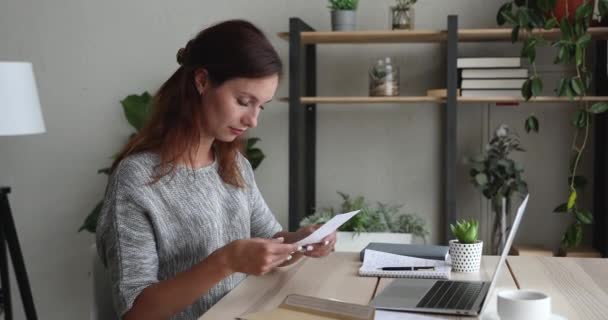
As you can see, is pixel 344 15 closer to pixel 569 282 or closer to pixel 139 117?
pixel 139 117

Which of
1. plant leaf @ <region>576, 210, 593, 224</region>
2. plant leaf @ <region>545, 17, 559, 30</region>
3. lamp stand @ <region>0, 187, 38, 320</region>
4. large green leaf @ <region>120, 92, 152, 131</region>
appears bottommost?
lamp stand @ <region>0, 187, 38, 320</region>

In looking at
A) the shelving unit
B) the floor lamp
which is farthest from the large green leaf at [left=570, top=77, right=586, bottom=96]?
the floor lamp

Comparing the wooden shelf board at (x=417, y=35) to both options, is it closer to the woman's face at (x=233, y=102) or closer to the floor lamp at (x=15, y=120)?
the floor lamp at (x=15, y=120)

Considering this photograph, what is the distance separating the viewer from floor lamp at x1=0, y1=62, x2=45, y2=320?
3.07 metres

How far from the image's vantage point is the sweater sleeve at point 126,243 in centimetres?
155

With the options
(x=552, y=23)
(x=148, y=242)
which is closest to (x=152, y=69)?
(x=552, y=23)

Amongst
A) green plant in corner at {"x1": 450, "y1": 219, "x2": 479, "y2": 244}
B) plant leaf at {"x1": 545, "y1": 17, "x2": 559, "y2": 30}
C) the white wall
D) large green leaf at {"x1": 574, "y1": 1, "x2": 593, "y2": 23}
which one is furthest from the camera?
the white wall

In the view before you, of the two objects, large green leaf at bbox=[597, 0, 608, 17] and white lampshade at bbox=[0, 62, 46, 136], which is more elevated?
large green leaf at bbox=[597, 0, 608, 17]

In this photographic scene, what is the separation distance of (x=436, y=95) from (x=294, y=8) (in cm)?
82

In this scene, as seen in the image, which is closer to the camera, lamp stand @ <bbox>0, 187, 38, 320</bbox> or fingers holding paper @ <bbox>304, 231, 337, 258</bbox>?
fingers holding paper @ <bbox>304, 231, 337, 258</bbox>

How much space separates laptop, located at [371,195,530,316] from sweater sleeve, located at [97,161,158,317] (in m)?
0.47

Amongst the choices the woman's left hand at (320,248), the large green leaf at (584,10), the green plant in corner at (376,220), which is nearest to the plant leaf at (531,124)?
the large green leaf at (584,10)

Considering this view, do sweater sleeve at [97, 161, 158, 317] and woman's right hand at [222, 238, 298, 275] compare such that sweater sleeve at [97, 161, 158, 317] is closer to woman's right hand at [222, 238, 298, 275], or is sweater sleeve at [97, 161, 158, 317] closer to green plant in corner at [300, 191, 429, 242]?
woman's right hand at [222, 238, 298, 275]

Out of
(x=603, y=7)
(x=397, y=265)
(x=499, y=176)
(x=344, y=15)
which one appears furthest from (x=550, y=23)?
(x=397, y=265)
